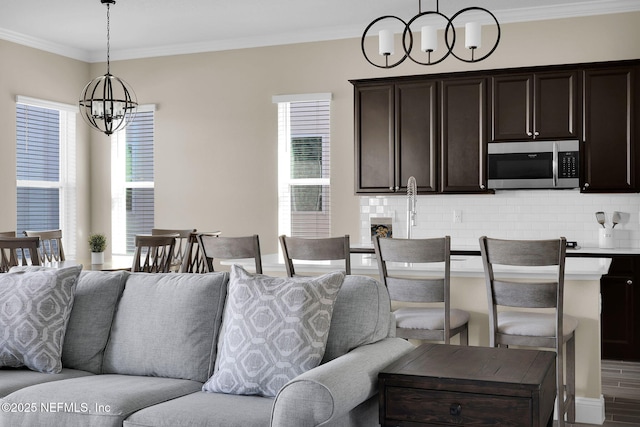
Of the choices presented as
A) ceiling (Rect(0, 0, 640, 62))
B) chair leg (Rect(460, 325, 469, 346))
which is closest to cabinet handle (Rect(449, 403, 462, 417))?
chair leg (Rect(460, 325, 469, 346))

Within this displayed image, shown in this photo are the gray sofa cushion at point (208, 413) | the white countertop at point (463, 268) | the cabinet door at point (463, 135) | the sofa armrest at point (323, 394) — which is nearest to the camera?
the sofa armrest at point (323, 394)

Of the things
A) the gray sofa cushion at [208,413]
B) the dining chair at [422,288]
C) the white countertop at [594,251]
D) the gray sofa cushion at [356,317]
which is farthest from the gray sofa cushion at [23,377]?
the white countertop at [594,251]

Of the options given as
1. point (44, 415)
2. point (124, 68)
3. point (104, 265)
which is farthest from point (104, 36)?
point (44, 415)

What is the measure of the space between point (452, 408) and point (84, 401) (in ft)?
4.25

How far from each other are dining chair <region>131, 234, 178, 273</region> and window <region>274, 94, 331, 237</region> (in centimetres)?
187

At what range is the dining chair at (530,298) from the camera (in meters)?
3.44

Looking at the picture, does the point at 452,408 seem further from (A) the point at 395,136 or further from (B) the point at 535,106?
(A) the point at 395,136

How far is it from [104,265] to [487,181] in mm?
3110

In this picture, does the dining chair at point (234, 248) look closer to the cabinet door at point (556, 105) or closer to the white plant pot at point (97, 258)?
the white plant pot at point (97, 258)

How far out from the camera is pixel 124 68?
25.0 feet

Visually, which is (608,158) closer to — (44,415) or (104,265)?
(104,265)

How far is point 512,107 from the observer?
5.94 meters

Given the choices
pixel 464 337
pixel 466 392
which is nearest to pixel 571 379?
pixel 464 337

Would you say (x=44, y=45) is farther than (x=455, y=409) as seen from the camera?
Yes
